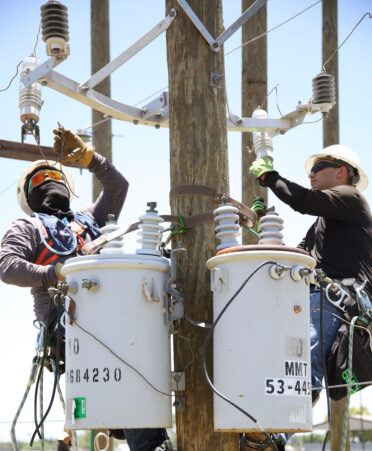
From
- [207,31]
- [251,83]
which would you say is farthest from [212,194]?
[251,83]

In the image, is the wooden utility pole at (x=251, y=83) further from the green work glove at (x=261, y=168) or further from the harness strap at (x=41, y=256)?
the harness strap at (x=41, y=256)

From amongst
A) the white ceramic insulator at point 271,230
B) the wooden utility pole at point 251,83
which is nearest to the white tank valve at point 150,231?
the white ceramic insulator at point 271,230

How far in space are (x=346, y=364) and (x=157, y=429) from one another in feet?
4.23

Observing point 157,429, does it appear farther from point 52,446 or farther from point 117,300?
point 52,446

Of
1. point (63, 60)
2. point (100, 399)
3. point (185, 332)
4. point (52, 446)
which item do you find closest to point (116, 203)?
point (63, 60)

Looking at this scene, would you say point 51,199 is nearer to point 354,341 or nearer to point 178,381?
point 178,381

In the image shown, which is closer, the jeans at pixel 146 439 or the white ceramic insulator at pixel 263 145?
the jeans at pixel 146 439

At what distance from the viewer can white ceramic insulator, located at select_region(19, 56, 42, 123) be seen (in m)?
5.26

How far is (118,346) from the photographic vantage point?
3.77 meters

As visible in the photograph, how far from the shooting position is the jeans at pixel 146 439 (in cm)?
411

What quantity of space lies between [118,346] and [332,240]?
1.89 metres

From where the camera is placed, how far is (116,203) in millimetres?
6039

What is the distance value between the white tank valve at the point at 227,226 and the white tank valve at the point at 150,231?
298 millimetres

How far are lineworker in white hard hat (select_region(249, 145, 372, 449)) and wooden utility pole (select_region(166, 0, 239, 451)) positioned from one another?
67 cm
